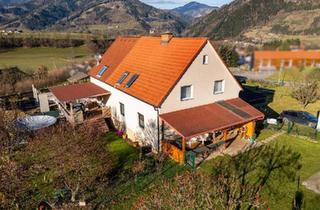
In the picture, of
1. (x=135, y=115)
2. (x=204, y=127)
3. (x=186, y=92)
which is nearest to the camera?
(x=204, y=127)

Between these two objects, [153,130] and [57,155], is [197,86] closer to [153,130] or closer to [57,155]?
[153,130]

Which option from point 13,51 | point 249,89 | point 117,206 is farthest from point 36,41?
point 117,206

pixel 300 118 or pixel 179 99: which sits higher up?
pixel 179 99

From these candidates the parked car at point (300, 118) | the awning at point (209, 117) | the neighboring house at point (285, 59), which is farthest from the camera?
the neighboring house at point (285, 59)

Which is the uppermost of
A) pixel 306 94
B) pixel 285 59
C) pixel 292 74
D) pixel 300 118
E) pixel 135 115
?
pixel 285 59

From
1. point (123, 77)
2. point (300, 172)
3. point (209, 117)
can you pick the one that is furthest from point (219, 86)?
point (300, 172)

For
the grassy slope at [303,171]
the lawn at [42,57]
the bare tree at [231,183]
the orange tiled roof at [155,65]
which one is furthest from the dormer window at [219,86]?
the lawn at [42,57]

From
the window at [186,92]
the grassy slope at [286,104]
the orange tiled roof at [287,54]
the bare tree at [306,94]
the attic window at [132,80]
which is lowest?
the grassy slope at [286,104]

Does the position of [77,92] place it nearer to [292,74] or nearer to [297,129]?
[297,129]

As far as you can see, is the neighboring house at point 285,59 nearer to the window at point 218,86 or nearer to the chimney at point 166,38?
the window at point 218,86
